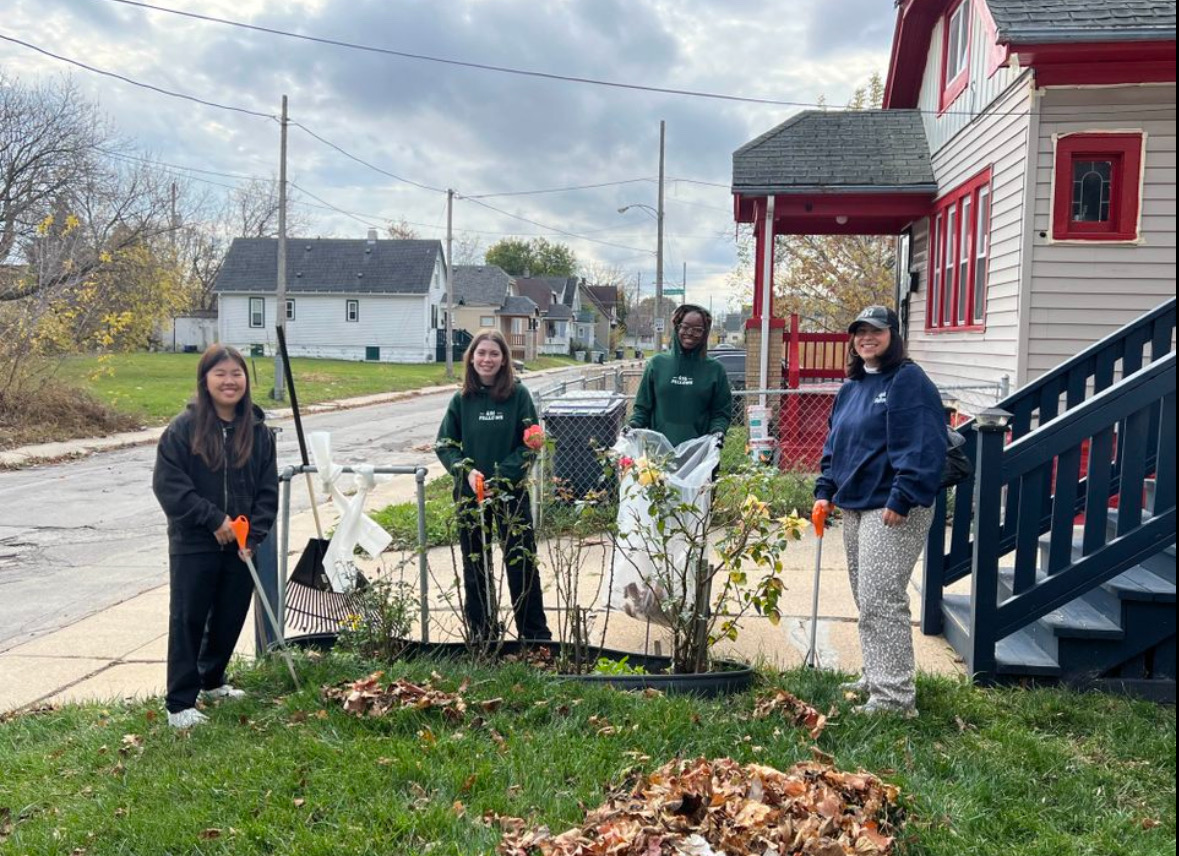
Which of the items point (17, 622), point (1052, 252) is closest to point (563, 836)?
point (17, 622)

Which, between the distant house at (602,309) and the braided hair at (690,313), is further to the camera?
the distant house at (602,309)

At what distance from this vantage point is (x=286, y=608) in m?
5.08

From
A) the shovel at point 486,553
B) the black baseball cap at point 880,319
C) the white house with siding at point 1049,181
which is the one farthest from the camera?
the white house with siding at point 1049,181

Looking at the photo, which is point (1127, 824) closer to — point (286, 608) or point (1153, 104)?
point (286, 608)

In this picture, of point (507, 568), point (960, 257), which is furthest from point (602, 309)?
point (507, 568)

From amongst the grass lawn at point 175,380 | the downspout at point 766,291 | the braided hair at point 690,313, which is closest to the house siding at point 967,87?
the downspout at point 766,291

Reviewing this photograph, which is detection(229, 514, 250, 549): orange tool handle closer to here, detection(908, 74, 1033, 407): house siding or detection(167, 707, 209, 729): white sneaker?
detection(167, 707, 209, 729): white sneaker

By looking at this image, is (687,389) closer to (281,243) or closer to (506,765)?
(506,765)

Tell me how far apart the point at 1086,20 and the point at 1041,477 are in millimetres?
6187

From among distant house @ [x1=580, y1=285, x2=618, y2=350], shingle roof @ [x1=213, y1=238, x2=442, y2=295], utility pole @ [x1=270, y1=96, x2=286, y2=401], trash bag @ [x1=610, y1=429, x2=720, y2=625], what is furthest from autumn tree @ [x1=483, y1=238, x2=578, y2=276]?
trash bag @ [x1=610, y1=429, x2=720, y2=625]

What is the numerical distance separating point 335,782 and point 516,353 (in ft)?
195

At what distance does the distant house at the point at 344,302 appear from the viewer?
171 feet

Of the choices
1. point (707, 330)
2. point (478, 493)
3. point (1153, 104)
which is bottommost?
point (478, 493)

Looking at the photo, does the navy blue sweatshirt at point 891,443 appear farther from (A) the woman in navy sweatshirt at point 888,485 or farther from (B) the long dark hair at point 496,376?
(B) the long dark hair at point 496,376
